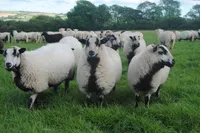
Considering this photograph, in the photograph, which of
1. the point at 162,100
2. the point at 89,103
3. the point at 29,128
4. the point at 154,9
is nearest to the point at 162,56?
the point at 162,100

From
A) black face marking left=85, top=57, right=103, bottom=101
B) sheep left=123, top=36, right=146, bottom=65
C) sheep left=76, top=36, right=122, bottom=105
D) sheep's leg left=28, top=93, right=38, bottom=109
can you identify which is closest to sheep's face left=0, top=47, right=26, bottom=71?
sheep's leg left=28, top=93, right=38, bottom=109

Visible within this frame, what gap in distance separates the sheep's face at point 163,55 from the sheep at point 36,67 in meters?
2.46

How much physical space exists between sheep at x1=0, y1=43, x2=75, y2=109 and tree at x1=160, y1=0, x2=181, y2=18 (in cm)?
10912

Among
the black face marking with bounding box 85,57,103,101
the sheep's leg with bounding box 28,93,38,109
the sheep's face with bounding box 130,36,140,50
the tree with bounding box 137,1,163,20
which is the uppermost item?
the tree with bounding box 137,1,163,20

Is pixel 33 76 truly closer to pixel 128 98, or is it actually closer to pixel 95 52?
pixel 95 52

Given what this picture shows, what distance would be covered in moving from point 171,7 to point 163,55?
387 ft

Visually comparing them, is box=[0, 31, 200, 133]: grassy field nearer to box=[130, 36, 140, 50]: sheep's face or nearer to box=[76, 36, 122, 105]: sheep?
box=[76, 36, 122, 105]: sheep

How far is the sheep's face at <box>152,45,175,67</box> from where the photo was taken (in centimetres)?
573

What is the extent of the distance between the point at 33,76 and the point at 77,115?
165 cm

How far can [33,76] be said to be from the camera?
235 inches

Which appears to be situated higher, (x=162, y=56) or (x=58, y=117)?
(x=162, y=56)

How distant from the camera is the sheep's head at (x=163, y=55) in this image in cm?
572

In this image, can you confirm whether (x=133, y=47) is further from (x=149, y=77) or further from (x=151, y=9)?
(x=151, y=9)

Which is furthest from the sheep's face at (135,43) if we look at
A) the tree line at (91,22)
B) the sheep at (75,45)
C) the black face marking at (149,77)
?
the tree line at (91,22)
